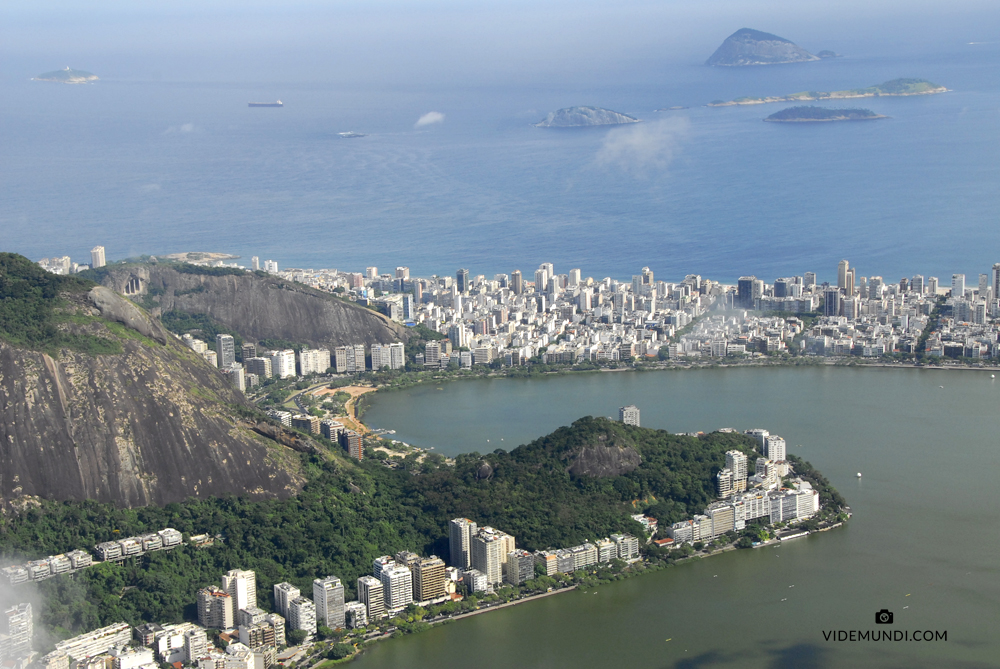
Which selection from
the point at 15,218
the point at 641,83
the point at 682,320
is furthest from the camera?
the point at 641,83

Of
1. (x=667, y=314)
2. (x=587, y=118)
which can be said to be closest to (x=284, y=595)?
(x=667, y=314)

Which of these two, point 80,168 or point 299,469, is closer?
point 299,469

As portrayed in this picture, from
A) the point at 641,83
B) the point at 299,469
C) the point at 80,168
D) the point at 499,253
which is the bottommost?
the point at 299,469

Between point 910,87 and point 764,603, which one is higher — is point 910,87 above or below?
above

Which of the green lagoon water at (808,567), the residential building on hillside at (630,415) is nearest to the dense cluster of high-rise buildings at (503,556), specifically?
the green lagoon water at (808,567)

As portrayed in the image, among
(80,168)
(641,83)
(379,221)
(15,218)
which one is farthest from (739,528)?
(641,83)

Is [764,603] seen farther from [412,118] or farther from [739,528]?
[412,118]
